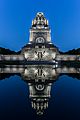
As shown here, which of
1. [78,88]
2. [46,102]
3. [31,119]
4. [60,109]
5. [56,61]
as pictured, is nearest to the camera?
[31,119]

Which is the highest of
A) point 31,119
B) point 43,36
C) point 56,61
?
point 43,36

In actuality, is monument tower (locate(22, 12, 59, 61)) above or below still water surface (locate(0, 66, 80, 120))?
above

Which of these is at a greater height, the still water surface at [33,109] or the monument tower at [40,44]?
the monument tower at [40,44]

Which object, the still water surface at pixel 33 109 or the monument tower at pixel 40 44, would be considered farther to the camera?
the monument tower at pixel 40 44

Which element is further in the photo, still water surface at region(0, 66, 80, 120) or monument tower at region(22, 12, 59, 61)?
monument tower at region(22, 12, 59, 61)

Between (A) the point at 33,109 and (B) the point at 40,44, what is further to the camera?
(B) the point at 40,44

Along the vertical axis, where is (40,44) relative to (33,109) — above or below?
above

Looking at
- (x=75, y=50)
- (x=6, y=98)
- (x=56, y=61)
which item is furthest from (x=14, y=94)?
(x=75, y=50)

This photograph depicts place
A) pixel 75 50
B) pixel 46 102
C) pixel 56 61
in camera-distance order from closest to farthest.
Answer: pixel 46 102 → pixel 56 61 → pixel 75 50

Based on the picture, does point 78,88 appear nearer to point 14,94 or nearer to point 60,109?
point 14,94

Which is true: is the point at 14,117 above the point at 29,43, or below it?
below

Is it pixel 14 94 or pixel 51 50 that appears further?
pixel 51 50

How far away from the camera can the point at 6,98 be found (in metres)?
15.0

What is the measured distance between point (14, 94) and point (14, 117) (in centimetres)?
552
